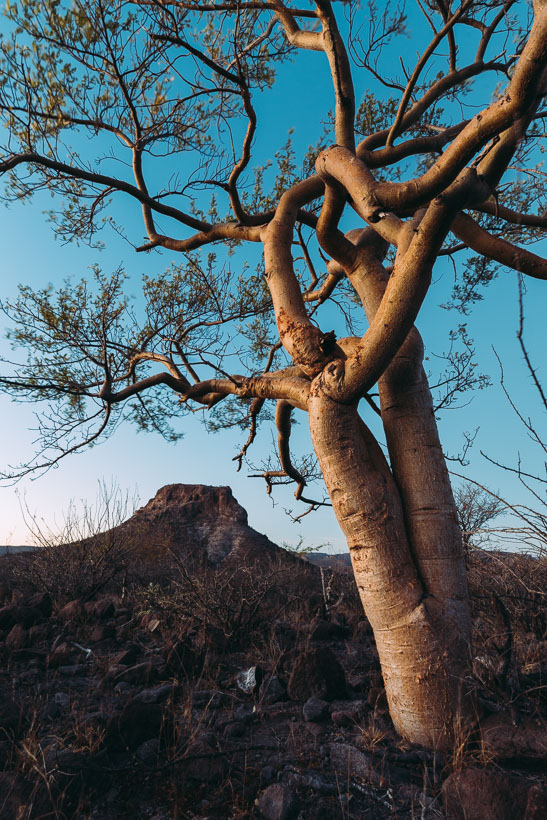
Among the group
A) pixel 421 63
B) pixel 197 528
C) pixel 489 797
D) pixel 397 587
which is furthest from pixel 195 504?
pixel 489 797

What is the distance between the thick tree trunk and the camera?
3.03 metres

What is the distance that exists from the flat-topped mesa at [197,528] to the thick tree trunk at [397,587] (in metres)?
9.99

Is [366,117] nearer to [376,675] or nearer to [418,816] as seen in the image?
[376,675]

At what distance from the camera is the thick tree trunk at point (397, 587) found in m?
3.03

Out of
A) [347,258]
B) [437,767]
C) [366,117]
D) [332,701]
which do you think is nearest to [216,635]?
[332,701]

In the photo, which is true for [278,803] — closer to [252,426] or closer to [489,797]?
[489,797]

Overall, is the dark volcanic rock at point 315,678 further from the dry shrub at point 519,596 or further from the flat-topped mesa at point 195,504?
the flat-topped mesa at point 195,504

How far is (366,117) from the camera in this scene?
6480 mm

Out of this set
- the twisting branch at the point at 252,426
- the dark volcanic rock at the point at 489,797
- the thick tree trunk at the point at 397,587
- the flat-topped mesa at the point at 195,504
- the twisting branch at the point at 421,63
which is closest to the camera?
the dark volcanic rock at the point at 489,797

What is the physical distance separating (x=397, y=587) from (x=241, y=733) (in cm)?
129

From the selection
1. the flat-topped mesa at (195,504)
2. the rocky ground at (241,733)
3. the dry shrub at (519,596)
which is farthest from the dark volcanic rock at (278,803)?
the flat-topped mesa at (195,504)

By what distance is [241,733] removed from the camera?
9.96ft

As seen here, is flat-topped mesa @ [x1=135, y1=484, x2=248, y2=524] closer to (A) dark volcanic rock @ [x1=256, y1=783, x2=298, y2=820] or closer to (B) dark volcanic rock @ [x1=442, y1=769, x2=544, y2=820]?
(A) dark volcanic rock @ [x1=256, y1=783, x2=298, y2=820]

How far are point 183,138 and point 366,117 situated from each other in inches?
97.2
